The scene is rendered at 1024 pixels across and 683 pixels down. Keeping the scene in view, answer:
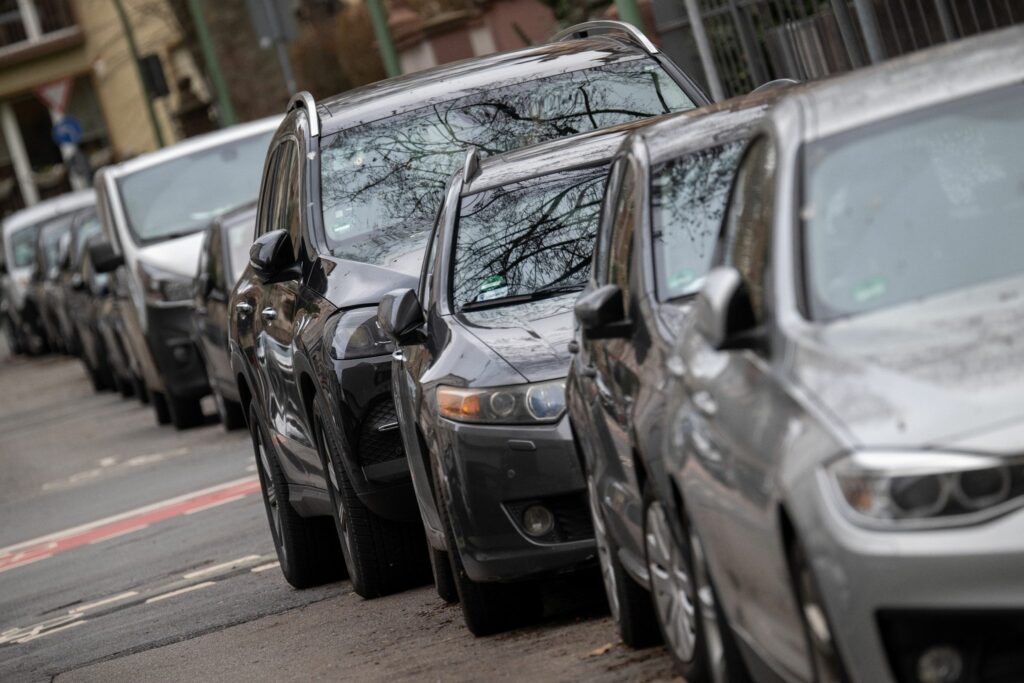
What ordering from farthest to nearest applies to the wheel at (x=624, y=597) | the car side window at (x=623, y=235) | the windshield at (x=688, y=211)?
the wheel at (x=624, y=597), the car side window at (x=623, y=235), the windshield at (x=688, y=211)

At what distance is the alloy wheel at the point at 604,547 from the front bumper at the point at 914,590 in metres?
2.74

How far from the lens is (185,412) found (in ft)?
72.2

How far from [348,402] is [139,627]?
74.8 inches

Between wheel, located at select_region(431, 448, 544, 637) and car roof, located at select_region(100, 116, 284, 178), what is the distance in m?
11.8

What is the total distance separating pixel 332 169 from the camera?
10.9m

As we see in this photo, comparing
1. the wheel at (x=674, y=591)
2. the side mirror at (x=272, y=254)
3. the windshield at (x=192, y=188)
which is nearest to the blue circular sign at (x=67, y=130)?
the windshield at (x=192, y=188)

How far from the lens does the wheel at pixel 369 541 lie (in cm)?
1013

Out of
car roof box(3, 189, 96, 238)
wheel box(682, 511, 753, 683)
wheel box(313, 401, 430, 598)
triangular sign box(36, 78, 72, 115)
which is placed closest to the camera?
wheel box(682, 511, 753, 683)

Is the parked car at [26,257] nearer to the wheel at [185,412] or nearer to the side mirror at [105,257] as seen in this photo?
the wheel at [185,412]

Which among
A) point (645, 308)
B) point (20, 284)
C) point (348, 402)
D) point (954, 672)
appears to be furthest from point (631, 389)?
point (20, 284)

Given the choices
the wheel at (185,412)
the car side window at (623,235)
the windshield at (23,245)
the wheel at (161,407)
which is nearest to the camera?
the car side window at (623,235)

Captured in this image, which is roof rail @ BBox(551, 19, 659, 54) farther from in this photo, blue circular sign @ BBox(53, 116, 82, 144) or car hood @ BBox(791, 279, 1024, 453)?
blue circular sign @ BBox(53, 116, 82, 144)

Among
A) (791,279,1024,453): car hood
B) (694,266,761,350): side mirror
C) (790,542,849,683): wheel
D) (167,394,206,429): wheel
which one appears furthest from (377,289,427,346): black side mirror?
(167,394,206,429): wheel

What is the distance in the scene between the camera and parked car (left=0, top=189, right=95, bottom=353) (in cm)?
4109
